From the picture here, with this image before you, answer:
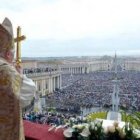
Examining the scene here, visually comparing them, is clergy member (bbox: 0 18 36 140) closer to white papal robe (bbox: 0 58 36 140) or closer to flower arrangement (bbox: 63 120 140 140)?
white papal robe (bbox: 0 58 36 140)

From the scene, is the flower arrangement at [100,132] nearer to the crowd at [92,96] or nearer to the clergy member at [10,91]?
the clergy member at [10,91]

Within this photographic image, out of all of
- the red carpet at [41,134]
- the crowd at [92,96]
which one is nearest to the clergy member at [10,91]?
the red carpet at [41,134]

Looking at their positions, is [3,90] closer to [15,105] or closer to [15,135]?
[15,105]

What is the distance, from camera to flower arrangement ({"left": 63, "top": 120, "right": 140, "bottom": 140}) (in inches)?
135

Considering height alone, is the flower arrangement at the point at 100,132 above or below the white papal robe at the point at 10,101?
below

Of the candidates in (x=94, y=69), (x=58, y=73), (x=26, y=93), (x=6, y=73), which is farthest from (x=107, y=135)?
(x=94, y=69)

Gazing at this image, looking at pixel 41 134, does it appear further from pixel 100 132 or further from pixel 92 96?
pixel 92 96

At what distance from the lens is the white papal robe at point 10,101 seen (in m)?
2.68

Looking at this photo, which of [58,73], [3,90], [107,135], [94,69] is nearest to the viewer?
[3,90]

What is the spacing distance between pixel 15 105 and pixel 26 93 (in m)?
0.14

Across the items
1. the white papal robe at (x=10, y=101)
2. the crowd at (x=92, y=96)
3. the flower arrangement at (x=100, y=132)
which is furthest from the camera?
the crowd at (x=92, y=96)

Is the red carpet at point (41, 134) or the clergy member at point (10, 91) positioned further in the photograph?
the red carpet at point (41, 134)

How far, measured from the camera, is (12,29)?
2.84m

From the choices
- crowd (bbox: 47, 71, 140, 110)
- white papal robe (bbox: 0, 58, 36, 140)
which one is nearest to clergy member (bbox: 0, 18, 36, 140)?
white papal robe (bbox: 0, 58, 36, 140)
